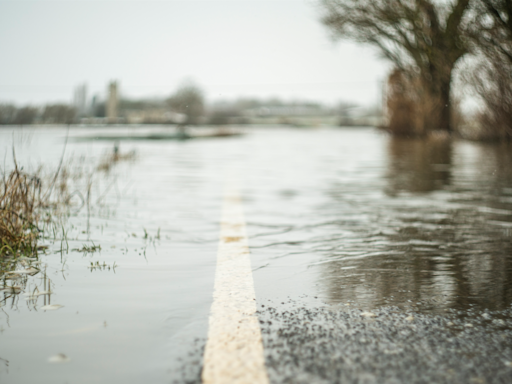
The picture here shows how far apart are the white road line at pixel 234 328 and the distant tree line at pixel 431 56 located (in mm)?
8939

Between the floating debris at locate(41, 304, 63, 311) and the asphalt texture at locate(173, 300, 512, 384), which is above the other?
the asphalt texture at locate(173, 300, 512, 384)

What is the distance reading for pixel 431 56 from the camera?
2408 cm

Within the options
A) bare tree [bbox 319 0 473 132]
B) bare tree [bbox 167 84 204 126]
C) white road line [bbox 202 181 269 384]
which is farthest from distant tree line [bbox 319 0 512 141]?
bare tree [bbox 167 84 204 126]

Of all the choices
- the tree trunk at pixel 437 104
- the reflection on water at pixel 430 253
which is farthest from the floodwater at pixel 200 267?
the tree trunk at pixel 437 104

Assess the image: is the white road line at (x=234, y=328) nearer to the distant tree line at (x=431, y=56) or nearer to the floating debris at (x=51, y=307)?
the floating debris at (x=51, y=307)

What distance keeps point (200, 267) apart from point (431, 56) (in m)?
21.2

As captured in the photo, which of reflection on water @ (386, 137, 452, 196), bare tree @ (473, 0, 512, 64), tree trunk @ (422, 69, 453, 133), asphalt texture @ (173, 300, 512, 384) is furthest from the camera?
tree trunk @ (422, 69, 453, 133)

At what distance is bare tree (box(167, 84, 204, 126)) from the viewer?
6861 centimetres

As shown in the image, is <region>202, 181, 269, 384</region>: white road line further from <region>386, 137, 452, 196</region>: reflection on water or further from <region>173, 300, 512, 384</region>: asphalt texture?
<region>386, 137, 452, 196</region>: reflection on water

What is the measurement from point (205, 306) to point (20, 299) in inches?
44.7

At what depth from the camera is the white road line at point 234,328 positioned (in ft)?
8.85

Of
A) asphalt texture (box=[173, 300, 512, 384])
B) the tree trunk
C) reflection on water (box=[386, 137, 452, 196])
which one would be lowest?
reflection on water (box=[386, 137, 452, 196])

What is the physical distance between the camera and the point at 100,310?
12.0 feet

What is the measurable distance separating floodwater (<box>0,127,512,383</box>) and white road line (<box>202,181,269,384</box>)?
0.25ft
